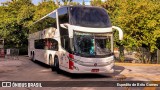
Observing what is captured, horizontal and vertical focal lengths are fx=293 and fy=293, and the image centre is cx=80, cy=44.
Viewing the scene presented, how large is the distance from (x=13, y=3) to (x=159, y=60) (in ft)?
116

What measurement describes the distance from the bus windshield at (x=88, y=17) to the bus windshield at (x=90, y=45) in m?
0.64

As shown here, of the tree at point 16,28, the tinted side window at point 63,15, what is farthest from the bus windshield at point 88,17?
the tree at point 16,28

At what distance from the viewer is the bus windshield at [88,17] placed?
54.2 feet

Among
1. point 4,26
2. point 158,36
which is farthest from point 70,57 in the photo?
point 4,26

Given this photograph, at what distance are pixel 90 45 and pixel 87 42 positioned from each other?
0.78ft

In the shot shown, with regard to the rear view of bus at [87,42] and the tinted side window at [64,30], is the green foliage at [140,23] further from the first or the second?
the rear view of bus at [87,42]

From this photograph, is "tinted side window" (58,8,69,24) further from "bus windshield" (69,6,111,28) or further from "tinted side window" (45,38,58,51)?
"tinted side window" (45,38,58,51)

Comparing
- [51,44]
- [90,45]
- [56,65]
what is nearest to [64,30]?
[90,45]

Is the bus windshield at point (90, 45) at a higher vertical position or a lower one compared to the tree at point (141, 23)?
lower

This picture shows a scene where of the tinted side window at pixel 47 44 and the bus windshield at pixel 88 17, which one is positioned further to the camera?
the tinted side window at pixel 47 44

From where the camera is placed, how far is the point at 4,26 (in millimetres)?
47094

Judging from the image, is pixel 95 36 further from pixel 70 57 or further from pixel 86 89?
pixel 86 89

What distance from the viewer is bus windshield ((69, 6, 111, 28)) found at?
16.5 metres

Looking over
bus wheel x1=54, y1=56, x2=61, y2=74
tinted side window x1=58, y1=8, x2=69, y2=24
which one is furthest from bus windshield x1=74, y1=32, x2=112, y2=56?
bus wheel x1=54, y1=56, x2=61, y2=74
